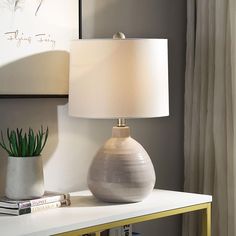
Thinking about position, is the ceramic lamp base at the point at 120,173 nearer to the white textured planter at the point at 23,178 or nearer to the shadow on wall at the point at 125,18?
the white textured planter at the point at 23,178

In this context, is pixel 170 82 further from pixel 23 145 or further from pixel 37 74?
pixel 23 145

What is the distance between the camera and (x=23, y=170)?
6.48 feet

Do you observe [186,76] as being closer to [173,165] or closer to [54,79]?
[173,165]

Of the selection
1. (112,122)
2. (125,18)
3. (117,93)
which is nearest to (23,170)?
(117,93)

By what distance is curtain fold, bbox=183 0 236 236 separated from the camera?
2564 millimetres

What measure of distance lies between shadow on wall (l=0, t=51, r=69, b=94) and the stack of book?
15.2 inches

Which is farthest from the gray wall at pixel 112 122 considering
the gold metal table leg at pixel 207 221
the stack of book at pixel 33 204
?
the gold metal table leg at pixel 207 221

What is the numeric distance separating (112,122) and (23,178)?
0.66 meters

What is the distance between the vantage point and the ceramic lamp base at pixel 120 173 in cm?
208

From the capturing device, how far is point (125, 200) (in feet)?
6.88

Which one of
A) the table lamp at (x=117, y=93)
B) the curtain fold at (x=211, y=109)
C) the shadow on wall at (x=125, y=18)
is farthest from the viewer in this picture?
the curtain fold at (x=211, y=109)

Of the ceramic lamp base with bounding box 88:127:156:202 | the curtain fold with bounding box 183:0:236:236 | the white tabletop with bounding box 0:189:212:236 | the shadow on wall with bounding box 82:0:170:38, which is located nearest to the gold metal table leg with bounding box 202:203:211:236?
the white tabletop with bounding box 0:189:212:236

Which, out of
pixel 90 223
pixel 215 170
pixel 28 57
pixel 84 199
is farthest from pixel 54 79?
pixel 215 170

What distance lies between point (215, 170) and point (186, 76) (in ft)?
1.39
